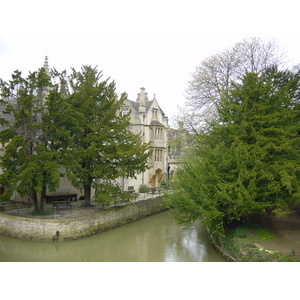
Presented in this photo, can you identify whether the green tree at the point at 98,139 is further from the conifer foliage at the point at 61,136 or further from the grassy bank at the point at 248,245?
the grassy bank at the point at 248,245

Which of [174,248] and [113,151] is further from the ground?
[113,151]

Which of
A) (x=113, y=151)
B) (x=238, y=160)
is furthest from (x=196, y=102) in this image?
(x=238, y=160)

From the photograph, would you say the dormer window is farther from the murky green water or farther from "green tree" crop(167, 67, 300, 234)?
"green tree" crop(167, 67, 300, 234)

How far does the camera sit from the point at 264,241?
1143 cm

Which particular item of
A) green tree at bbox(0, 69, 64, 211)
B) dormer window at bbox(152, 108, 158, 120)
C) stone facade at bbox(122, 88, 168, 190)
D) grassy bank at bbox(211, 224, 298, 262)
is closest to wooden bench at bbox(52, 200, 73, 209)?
green tree at bbox(0, 69, 64, 211)

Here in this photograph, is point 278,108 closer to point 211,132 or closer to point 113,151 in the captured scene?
point 211,132

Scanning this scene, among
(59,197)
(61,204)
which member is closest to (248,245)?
(61,204)

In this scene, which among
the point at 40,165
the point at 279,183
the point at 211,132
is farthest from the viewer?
the point at 40,165

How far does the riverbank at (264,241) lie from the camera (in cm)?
924

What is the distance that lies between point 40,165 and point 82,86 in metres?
5.66

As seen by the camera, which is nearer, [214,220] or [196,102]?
[214,220]

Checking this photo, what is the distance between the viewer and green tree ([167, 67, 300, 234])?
1162cm

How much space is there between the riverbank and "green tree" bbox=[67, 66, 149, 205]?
723cm

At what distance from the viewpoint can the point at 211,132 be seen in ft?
45.7
